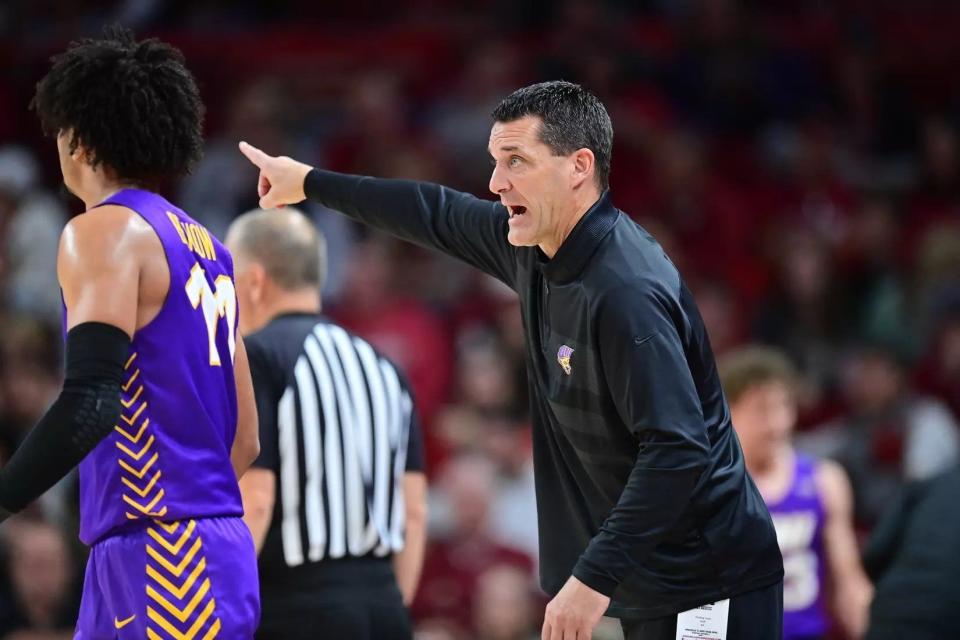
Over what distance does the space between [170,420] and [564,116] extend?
126cm

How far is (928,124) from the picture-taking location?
9641 millimetres

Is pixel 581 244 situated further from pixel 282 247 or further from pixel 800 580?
pixel 800 580

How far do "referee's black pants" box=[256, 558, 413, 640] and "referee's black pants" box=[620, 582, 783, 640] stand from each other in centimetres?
110

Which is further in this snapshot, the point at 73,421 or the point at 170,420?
the point at 170,420

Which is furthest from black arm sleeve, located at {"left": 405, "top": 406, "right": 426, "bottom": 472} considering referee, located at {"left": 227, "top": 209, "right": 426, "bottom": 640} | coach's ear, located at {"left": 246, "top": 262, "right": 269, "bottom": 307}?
coach's ear, located at {"left": 246, "top": 262, "right": 269, "bottom": 307}

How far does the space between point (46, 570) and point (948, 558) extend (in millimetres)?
4288

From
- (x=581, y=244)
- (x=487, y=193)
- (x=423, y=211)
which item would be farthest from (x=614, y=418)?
(x=487, y=193)

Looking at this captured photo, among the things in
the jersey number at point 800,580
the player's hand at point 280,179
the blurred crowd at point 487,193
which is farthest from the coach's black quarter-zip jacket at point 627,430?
the blurred crowd at point 487,193

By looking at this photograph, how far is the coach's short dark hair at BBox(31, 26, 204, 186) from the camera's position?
3.38 m

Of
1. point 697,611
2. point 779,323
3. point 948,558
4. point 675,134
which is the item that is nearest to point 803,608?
point 948,558

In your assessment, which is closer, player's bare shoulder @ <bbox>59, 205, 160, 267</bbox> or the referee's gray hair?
player's bare shoulder @ <bbox>59, 205, 160, 267</bbox>

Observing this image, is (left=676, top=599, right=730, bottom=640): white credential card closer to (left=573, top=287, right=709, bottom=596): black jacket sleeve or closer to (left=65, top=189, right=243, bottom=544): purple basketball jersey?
(left=573, top=287, right=709, bottom=596): black jacket sleeve

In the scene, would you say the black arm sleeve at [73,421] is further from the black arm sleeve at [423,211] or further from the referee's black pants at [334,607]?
the referee's black pants at [334,607]

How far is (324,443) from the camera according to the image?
A: 4570 millimetres
